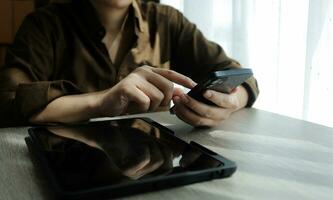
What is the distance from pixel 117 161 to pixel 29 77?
18.9 inches

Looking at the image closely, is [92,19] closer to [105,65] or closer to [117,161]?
[105,65]

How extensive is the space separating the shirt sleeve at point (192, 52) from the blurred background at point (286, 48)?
0.20 m

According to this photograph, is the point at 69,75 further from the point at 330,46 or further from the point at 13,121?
the point at 330,46

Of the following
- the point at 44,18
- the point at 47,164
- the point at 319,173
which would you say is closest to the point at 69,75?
the point at 44,18

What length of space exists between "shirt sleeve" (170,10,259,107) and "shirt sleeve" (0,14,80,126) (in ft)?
1.15

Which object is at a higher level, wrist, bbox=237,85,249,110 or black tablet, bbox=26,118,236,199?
black tablet, bbox=26,118,236,199

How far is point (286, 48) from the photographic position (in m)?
1.05

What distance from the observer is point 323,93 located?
0.96 m

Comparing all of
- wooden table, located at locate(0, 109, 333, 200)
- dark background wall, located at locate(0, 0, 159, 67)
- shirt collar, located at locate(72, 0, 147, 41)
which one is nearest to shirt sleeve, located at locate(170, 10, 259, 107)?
shirt collar, located at locate(72, 0, 147, 41)

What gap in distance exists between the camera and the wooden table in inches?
14.2

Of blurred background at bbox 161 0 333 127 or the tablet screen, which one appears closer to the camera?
the tablet screen

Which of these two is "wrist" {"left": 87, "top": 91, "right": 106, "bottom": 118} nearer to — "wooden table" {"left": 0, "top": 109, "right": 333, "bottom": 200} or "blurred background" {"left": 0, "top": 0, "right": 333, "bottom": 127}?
"wooden table" {"left": 0, "top": 109, "right": 333, "bottom": 200}

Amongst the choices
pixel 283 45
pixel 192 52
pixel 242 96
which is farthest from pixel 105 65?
pixel 283 45

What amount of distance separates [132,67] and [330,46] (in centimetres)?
51
